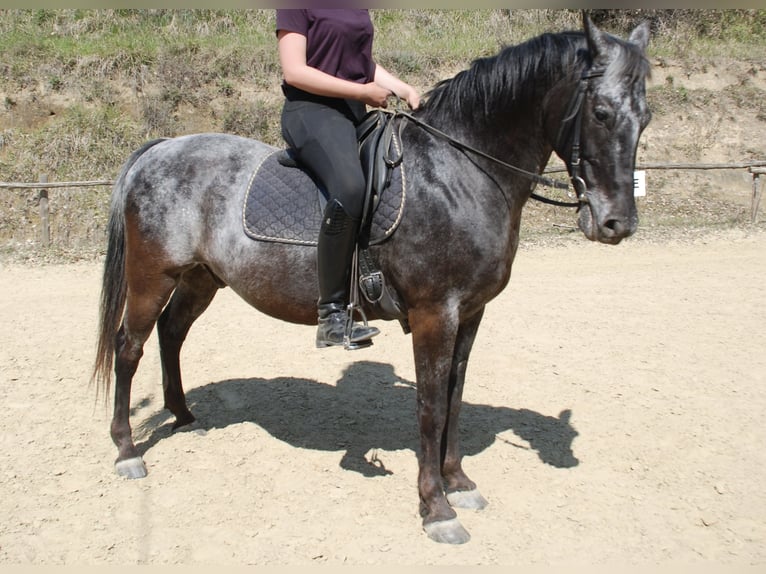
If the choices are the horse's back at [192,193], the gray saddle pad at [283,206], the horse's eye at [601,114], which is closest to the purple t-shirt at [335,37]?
the gray saddle pad at [283,206]

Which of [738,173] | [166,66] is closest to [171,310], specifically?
[166,66]

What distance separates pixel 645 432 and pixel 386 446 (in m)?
1.88

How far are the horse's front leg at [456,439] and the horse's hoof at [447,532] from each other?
34cm

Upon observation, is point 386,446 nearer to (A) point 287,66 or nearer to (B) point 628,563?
(B) point 628,563

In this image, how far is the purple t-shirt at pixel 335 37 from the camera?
11.3 feet

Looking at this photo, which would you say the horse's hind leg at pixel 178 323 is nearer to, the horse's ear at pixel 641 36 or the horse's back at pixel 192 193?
the horse's back at pixel 192 193

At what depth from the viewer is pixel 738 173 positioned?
15.8 metres

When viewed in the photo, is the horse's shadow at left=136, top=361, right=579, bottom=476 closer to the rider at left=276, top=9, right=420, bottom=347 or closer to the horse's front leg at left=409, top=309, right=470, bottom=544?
the horse's front leg at left=409, top=309, right=470, bottom=544

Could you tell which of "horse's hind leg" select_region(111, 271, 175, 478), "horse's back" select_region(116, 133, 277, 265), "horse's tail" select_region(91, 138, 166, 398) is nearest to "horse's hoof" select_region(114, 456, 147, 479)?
"horse's hind leg" select_region(111, 271, 175, 478)

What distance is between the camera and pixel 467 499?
4.02 meters

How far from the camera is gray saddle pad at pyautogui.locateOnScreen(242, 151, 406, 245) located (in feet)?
12.6

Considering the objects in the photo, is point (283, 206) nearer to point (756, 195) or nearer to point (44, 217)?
point (44, 217)

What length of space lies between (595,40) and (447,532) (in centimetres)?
261

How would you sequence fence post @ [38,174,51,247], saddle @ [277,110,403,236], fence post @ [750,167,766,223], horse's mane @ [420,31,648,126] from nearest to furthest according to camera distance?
horse's mane @ [420,31,648,126], saddle @ [277,110,403,236], fence post @ [38,174,51,247], fence post @ [750,167,766,223]
